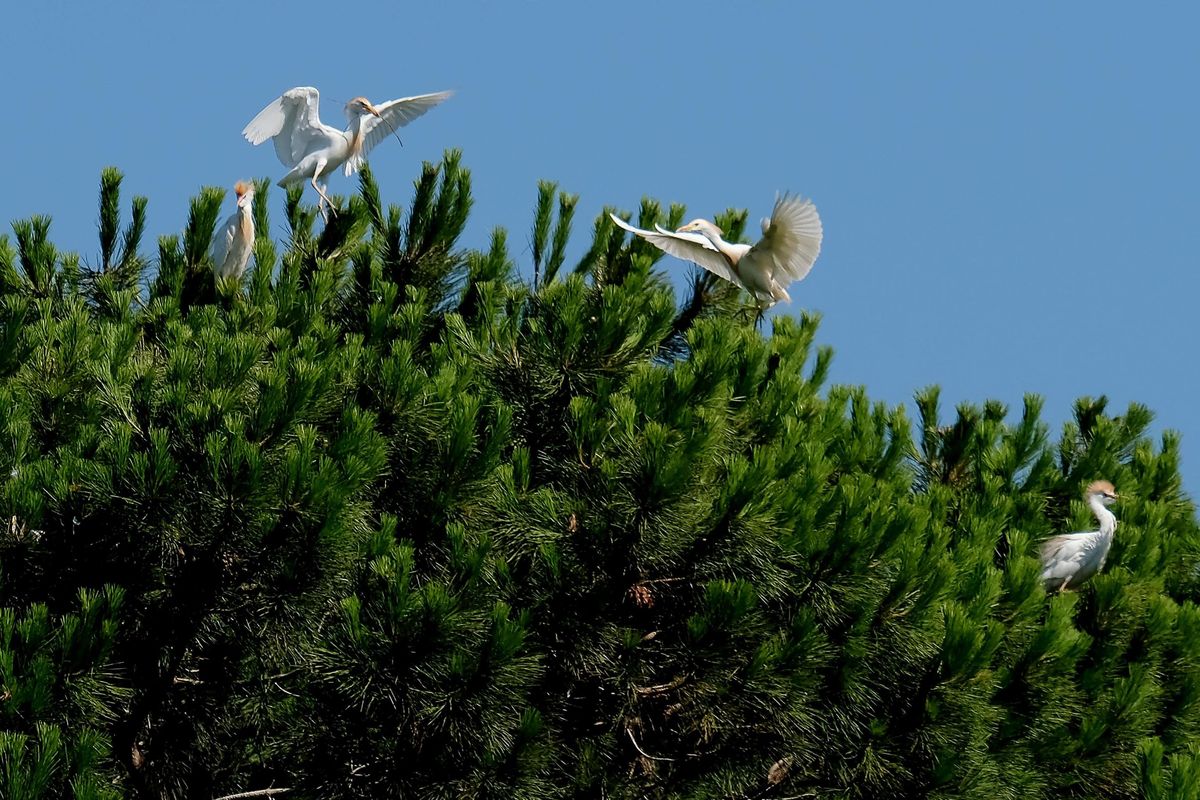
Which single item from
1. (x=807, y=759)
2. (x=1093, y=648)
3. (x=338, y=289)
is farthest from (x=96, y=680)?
(x=1093, y=648)

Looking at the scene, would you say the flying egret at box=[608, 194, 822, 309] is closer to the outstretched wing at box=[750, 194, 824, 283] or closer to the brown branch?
the outstretched wing at box=[750, 194, 824, 283]

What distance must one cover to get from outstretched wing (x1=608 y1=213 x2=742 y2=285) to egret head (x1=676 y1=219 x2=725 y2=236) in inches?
4.5

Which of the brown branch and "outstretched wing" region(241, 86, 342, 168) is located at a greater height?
"outstretched wing" region(241, 86, 342, 168)

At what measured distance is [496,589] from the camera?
7805 mm

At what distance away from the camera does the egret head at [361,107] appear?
14.2m

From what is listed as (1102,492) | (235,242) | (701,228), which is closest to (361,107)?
(235,242)

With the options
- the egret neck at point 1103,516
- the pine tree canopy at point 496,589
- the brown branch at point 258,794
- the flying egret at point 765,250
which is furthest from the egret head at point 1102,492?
the brown branch at point 258,794

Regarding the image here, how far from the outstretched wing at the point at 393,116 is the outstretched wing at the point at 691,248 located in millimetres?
3947

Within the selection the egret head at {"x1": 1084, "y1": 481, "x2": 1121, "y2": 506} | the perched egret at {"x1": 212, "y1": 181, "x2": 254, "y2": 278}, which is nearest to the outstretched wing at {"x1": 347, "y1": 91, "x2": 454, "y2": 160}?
the perched egret at {"x1": 212, "y1": 181, "x2": 254, "y2": 278}

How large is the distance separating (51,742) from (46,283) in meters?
5.01

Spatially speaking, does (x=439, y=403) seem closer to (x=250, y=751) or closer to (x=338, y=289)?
(x=250, y=751)

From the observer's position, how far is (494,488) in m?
8.20

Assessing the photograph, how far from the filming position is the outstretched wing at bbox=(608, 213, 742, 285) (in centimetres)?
1050

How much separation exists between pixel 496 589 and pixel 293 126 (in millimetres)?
7537
